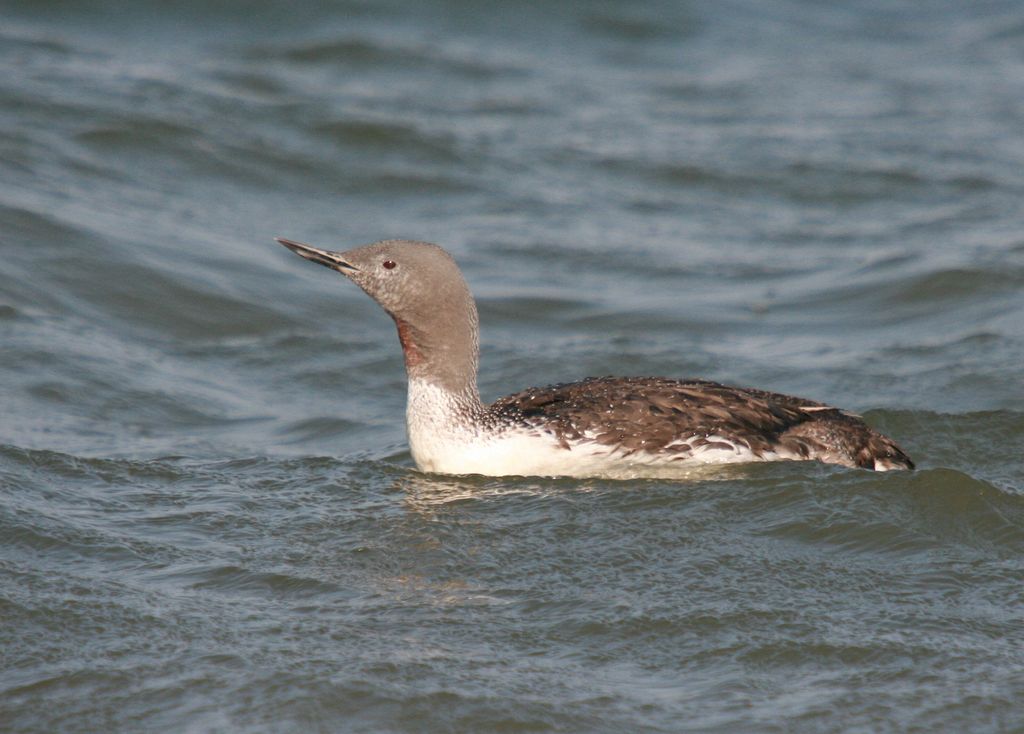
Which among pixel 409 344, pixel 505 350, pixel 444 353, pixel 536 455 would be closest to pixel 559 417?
pixel 536 455

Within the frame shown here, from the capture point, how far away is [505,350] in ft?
32.2

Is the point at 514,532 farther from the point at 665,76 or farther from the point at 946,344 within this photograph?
the point at 665,76

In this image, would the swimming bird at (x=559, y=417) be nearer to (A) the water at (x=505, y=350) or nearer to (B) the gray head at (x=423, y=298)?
(B) the gray head at (x=423, y=298)

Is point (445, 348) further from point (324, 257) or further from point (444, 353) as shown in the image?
point (324, 257)

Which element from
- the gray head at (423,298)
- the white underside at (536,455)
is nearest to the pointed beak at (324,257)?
the gray head at (423,298)

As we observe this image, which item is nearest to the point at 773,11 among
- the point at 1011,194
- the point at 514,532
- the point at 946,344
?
the point at 1011,194

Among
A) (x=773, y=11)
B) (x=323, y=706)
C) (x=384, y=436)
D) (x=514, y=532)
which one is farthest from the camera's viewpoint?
(x=773, y=11)

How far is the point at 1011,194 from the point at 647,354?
15.7 ft

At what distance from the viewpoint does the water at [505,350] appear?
502 cm

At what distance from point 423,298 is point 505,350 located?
2.89 meters

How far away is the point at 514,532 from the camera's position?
6.24 m

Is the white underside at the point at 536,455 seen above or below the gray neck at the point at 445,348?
below

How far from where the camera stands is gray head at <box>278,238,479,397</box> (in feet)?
22.7

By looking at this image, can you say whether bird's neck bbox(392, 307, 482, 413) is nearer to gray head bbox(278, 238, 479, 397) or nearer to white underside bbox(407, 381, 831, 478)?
gray head bbox(278, 238, 479, 397)
